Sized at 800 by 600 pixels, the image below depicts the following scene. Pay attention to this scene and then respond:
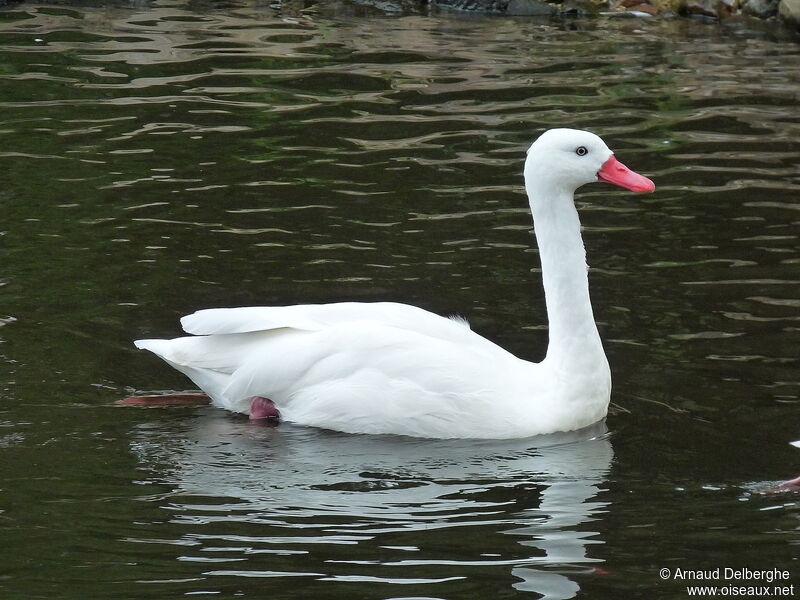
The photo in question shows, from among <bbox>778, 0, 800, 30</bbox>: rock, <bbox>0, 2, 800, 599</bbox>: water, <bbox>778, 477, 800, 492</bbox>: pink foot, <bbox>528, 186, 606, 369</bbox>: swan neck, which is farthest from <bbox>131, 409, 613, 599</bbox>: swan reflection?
<bbox>778, 0, 800, 30</bbox>: rock

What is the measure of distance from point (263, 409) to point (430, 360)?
96cm

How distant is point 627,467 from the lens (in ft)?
21.9

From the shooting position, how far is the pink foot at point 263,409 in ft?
24.0

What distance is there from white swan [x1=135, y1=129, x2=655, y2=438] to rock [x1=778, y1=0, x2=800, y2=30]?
33.0 feet

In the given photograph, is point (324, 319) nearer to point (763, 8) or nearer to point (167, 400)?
point (167, 400)

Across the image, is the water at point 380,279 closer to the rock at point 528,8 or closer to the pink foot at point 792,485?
the pink foot at point 792,485

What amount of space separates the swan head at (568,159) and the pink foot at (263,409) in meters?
1.80

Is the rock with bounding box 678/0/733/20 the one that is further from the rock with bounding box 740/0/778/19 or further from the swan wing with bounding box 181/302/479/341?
the swan wing with bounding box 181/302/479/341

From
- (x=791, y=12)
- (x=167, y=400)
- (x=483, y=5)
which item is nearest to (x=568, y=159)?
(x=167, y=400)

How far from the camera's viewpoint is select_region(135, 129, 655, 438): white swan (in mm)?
6980

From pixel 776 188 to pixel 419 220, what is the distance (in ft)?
9.20

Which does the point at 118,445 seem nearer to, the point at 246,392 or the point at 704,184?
the point at 246,392

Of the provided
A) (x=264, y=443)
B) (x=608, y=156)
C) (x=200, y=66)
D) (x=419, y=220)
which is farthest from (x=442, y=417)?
(x=200, y=66)

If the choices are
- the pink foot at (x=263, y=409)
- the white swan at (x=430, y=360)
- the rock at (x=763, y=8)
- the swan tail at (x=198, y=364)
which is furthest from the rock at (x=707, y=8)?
the pink foot at (x=263, y=409)
